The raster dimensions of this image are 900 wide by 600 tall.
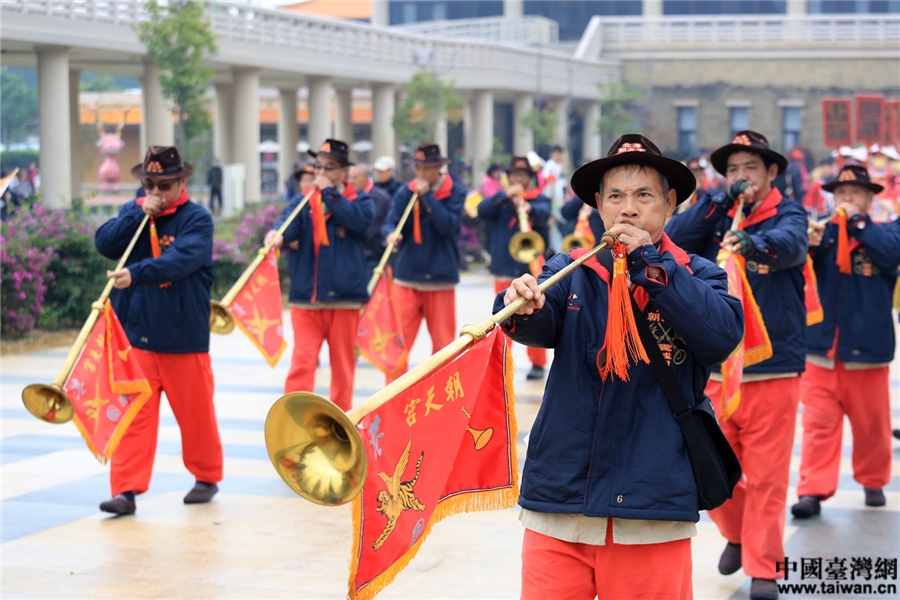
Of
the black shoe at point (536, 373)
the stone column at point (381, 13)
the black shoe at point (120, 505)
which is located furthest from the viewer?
the stone column at point (381, 13)

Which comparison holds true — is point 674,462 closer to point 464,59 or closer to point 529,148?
point 464,59

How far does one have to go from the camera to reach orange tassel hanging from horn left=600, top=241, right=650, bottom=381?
2.93 meters

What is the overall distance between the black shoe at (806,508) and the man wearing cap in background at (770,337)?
44.4 inches

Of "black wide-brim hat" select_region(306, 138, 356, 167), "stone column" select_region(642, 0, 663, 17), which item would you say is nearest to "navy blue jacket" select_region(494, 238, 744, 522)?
"black wide-brim hat" select_region(306, 138, 356, 167)

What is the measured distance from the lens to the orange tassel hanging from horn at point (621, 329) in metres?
2.93

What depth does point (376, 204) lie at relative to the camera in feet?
36.5

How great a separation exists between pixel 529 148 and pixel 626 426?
37.2 meters

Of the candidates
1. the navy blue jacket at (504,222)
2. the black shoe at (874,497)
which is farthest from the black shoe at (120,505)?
the navy blue jacket at (504,222)

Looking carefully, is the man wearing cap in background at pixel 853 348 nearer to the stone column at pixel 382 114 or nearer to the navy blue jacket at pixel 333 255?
the navy blue jacket at pixel 333 255

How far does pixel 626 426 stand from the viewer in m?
2.96

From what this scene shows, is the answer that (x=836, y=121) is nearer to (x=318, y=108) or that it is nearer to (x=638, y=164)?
(x=318, y=108)

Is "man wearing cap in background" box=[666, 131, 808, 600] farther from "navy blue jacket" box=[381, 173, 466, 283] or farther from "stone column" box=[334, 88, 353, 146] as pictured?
"stone column" box=[334, 88, 353, 146]

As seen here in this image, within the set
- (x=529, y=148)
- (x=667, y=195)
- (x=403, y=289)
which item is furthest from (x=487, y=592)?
(x=529, y=148)

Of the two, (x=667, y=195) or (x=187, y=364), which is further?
(x=187, y=364)
